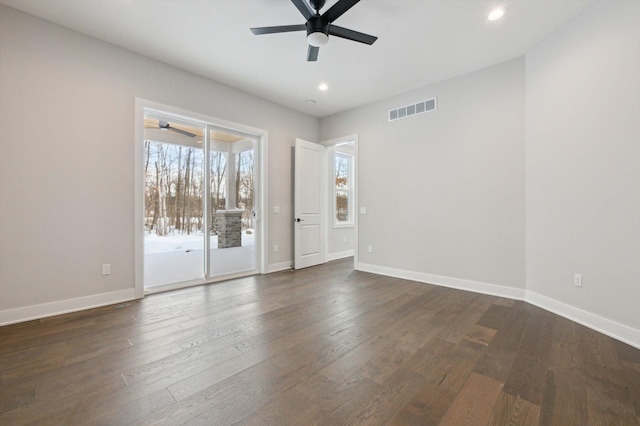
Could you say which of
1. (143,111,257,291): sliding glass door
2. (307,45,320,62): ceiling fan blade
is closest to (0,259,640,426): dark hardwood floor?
(143,111,257,291): sliding glass door

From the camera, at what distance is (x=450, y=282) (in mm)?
3955

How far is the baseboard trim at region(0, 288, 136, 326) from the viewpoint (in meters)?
2.63

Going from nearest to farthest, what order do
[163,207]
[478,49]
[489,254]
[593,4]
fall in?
[593,4] → [478,49] → [489,254] → [163,207]

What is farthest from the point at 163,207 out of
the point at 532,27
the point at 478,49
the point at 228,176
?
the point at 532,27

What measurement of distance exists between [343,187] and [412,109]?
2959 millimetres

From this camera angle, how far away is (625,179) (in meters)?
2.34

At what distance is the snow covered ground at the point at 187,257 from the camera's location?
4.30m

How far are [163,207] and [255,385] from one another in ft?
12.2

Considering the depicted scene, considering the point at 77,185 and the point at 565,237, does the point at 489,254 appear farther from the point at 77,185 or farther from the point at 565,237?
the point at 77,185

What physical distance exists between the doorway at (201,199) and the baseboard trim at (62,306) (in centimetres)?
57

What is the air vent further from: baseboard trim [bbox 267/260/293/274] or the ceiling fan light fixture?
baseboard trim [bbox 267/260/293/274]

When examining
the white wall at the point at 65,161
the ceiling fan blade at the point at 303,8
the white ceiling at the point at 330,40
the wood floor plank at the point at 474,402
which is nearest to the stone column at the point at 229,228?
the white wall at the point at 65,161

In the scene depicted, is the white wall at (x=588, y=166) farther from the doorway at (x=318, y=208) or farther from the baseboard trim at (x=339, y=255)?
the baseboard trim at (x=339, y=255)

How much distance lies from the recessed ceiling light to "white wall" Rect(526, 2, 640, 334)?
806 mm
